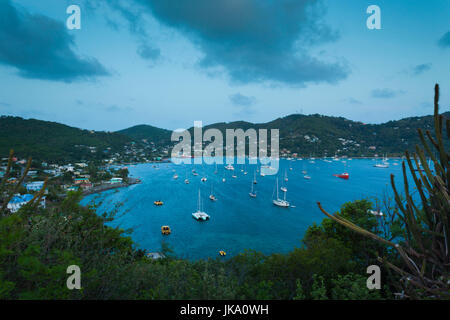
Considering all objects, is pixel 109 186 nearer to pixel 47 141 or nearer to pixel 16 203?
pixel 47 141

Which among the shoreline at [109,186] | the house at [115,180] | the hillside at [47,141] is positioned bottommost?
the shoreline at [109,186]

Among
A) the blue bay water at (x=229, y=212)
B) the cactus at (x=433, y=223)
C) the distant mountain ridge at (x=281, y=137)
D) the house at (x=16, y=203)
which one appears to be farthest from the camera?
the distant mountain ridge at (x=281, y=137)

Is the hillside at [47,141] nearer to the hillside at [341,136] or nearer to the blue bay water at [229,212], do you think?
the blue bay water at [229,212]

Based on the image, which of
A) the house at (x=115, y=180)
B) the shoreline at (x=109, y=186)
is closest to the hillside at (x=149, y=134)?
the shoreline at (x=109, y=186)

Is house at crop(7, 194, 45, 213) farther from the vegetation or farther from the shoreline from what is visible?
the shoreline

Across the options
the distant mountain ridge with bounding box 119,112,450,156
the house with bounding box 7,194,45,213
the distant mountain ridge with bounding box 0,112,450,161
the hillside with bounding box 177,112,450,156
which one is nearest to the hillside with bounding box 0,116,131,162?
the distant mountain ridge with bounding box 0,112,450,161
